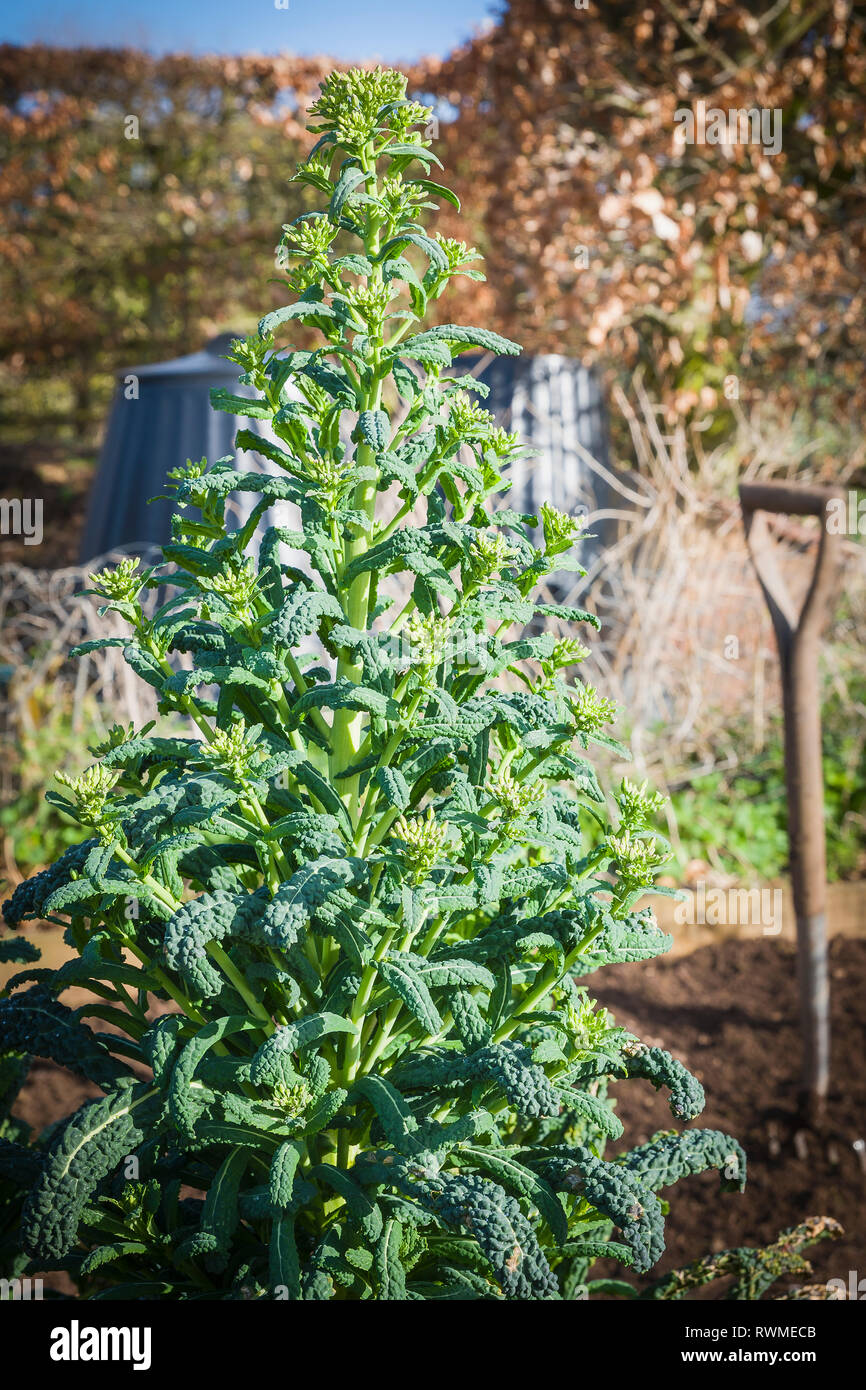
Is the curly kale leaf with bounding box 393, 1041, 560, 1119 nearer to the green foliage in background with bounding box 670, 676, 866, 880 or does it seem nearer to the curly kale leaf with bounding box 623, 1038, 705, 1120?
the curly kale leaf with bounding box 623, 1038, 705, 1120

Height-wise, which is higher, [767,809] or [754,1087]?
[767,809]

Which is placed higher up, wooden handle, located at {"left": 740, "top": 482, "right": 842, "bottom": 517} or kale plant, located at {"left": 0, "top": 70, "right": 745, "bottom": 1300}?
wooden handle, located at {"left": 740, "top": 482, "right": 842, "bottom": 517}

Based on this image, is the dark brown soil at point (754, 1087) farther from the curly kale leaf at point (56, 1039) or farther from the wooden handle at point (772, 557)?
the curly kale leaf at point (56, 1039)

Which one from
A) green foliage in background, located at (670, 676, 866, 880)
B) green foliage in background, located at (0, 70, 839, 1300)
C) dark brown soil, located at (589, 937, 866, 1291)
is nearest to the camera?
green foliage in background, located at (0, 70, 839, 1300)

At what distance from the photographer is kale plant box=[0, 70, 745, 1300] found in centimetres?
115

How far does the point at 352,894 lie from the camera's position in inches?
48.4

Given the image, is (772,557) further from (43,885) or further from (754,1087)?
(43,885)

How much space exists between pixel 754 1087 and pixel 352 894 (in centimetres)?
182

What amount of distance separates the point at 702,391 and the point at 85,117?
6.40m

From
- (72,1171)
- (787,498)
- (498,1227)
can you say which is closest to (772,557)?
(787,498)

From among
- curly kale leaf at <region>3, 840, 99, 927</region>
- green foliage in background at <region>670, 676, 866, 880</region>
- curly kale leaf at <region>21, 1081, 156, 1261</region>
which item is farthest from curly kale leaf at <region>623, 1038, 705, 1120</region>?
green foliage in background at <region>670, 676, 866, 880</region>
